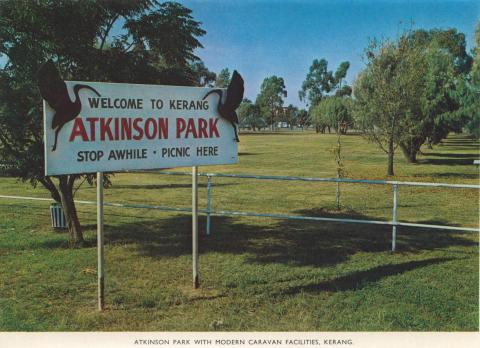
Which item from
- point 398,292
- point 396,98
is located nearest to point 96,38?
point 398,292

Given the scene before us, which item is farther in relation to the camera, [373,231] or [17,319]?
[373,231]

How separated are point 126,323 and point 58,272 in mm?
2298

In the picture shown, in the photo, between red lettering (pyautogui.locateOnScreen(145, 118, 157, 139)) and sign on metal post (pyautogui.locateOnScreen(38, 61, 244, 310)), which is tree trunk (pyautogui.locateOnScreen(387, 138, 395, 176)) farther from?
red lettering (pyautogui.locateOnScreen(145, 118, 157, 139))

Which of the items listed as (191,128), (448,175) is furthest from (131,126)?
(448,175)

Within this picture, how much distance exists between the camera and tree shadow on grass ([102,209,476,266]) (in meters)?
7.91

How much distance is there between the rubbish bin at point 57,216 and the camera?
30.7ft

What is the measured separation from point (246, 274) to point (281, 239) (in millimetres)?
2302

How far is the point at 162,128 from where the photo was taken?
533 cm

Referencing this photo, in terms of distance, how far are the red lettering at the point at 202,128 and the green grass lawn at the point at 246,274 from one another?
1.97m

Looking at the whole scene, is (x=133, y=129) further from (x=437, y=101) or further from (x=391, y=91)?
(x=437, y=101)

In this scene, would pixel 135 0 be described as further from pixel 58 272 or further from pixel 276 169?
pixel 276 169

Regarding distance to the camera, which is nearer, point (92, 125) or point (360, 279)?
point (92, 125)

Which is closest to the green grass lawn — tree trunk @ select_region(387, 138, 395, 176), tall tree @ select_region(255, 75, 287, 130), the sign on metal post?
the sign on metal post

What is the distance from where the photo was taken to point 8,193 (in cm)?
1584
